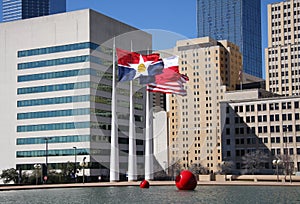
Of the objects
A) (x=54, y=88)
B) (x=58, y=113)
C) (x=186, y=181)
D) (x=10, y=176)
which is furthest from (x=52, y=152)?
(x=186, y=181)

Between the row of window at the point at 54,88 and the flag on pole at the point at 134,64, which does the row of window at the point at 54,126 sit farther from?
the flag on pole at the point at 134,64

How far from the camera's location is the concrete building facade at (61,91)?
5212 inches

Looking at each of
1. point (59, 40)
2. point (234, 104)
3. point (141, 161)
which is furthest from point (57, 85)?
point (234, 104)

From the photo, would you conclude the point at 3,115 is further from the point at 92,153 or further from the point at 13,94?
the point at 92,153

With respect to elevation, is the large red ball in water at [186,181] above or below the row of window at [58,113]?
below

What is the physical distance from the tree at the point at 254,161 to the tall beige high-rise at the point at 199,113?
2138 centimetres

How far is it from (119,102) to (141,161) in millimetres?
18845

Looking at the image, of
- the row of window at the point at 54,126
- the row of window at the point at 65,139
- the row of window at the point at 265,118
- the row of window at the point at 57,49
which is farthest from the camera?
the row of window at the point at 265,118

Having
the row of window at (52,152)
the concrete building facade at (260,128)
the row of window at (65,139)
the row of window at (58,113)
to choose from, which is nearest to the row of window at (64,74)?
the row of window at (58,113)

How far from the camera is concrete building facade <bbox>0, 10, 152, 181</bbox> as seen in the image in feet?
434

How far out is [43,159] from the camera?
445 feet

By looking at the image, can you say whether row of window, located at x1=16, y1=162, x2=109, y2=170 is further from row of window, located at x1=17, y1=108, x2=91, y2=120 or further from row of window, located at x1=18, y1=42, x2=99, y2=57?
row of window, located at x1=18, y1=42, x2=99, y2=57

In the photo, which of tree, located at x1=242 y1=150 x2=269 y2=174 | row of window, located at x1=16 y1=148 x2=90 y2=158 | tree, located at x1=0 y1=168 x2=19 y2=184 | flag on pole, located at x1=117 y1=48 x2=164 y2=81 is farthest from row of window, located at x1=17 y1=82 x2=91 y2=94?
tree, located at x1=242 y1=150 x2=269 y2=174

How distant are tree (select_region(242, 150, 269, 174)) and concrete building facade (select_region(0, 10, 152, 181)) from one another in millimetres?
33499
